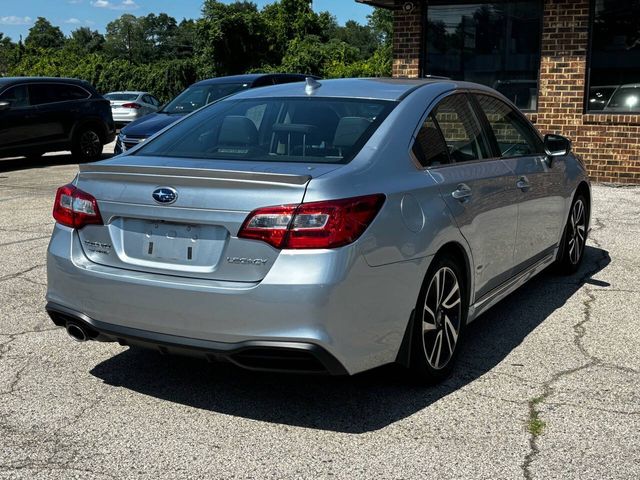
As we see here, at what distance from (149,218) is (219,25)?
1940 inches

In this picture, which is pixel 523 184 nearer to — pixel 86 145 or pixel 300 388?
pixel 300 388

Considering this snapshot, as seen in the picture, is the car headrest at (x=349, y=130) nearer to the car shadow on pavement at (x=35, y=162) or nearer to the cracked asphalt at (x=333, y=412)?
the cracked asphalt at (x=333, y=412)

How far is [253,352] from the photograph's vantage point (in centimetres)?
360

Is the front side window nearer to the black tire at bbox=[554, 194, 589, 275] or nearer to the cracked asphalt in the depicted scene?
the black tire at bbox=[554, 194, 589, 275]

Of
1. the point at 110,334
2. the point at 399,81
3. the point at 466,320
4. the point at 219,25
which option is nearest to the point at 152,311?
the point at 110,334

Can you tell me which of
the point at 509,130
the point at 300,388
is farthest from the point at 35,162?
the point at 300,388

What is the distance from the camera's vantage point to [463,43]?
14062mm

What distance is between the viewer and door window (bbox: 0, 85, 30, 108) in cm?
1552

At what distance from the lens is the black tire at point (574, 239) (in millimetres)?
6662

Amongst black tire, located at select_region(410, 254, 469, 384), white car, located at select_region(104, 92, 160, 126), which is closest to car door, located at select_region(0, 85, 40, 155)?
white car, located at select_region(104, 92, 160, 126)

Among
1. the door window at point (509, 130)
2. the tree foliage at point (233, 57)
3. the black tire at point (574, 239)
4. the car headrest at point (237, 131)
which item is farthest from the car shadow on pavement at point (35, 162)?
the tree foliage at point (233, 57)

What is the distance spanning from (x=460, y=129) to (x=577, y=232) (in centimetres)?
238

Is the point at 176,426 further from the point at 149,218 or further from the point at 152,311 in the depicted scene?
the point at 149,218

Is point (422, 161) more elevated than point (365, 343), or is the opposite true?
point (422, 161)
